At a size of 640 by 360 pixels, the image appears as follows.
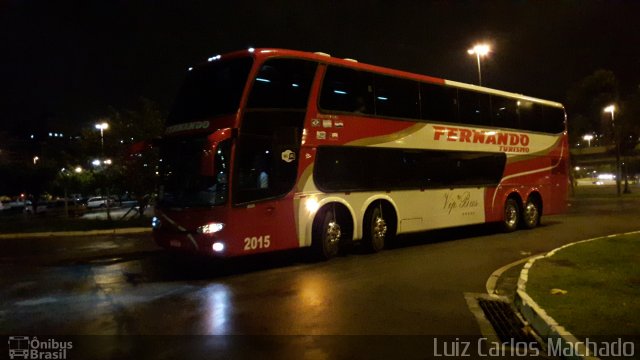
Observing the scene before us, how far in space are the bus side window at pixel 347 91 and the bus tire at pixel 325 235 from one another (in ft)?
7.87

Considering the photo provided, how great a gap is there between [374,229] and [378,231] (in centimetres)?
17

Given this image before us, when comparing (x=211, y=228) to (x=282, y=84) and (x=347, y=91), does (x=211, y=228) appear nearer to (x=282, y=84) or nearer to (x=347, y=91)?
(x=282, y=84)

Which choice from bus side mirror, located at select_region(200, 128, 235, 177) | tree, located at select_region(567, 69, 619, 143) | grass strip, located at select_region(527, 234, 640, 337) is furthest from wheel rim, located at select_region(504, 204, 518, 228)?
tree, located at select_region(567, 69, 619, 143)

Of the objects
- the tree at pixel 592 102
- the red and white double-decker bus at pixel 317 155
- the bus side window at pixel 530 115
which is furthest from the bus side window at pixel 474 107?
the tree at pixel 592 102

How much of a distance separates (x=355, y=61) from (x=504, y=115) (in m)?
6.58

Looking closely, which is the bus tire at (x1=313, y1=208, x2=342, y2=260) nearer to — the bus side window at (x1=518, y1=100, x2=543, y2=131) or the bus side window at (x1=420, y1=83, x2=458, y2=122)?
the bus side window at (x1=420, y1=83, x2=458, y2=122)

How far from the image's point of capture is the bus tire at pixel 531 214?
60.7 ft

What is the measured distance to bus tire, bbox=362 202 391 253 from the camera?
13320 millimetres

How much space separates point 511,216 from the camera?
18125 mm

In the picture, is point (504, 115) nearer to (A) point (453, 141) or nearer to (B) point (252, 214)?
(A) point (453, 141)

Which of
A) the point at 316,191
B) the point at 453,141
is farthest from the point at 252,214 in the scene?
the point at 453,141

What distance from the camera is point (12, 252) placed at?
15.6 meters

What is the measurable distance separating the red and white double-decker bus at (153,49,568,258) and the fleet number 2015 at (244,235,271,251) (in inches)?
0.8

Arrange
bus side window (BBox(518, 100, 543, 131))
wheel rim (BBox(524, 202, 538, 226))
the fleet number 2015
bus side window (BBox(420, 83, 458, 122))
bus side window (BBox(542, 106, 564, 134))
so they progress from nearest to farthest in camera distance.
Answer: the fleet number 2015 < bus side window (BBox(420, 83, 458, 122)) < bus side window (BBox(518, 100, 543, 131)) < wheel rim (BBox(524, 202, 538, 226)) < bus side window (BBox(542, 106, 564, 134))
